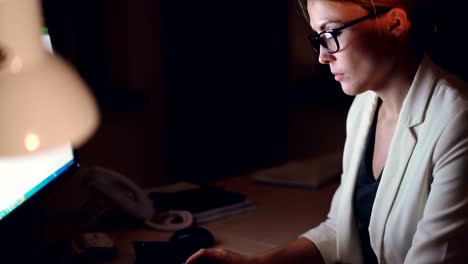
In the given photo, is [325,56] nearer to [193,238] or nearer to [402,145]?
[402,145]

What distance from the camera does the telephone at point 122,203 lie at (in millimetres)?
1503

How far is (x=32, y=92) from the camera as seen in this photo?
139 cm

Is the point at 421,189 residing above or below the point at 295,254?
above

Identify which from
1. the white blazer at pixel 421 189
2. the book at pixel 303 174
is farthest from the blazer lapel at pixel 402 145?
the book at pixel 303 174

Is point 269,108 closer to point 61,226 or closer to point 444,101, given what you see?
point 61,226

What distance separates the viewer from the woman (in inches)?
42.8

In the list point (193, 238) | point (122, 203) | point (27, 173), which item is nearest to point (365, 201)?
point (193, 238)

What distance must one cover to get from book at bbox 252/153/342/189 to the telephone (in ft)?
1.49

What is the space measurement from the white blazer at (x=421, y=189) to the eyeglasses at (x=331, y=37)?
17cm

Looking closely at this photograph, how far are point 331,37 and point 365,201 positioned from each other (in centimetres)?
39

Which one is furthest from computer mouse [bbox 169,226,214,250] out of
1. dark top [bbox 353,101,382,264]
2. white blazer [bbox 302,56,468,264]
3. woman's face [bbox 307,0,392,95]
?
woman's face [bbox 307,0,392,95]

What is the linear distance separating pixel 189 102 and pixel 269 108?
0.64 metres

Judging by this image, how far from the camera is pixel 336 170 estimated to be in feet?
6.59

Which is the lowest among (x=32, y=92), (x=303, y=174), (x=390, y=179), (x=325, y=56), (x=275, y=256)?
(x=303, y=174)
